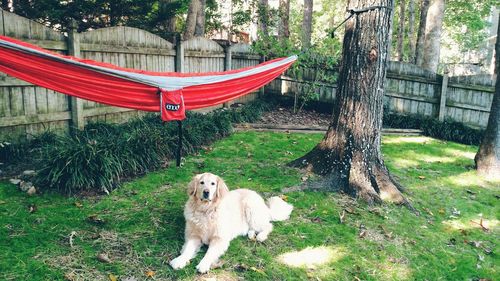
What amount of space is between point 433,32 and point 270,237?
23.0 ft

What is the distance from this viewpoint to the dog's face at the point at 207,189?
253cm

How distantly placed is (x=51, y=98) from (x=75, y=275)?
2791 millimetres

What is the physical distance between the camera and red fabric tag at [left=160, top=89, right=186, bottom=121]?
11.4 ft

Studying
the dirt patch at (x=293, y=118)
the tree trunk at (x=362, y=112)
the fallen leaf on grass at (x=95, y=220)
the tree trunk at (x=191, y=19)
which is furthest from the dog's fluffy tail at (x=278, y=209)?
the tree trunk at (x=191, y=19)

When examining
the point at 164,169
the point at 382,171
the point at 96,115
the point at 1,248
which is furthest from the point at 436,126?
the point at 1,248

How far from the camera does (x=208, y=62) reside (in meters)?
6.84

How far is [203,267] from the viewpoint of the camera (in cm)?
233

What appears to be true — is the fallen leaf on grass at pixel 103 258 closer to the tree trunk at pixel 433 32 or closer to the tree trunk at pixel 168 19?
the tree trunk at pixel 168 19

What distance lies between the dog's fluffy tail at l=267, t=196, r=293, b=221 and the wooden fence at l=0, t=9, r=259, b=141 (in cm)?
270

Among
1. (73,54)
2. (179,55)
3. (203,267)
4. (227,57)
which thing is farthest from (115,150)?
(227,57)

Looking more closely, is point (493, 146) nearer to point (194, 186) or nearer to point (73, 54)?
point (194, 186)

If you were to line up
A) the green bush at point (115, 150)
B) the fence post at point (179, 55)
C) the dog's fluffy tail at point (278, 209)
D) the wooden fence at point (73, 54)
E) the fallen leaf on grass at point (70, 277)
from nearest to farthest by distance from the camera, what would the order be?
the fallen leaf on grass at point (70, 277) < the dog's fluffy tail at point (278, 209) < the green bush at point (115, 150) < the wooden fence at point (73, 54) < the fence post at point (179, 55)

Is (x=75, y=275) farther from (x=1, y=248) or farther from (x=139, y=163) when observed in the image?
(x=139, y=163)

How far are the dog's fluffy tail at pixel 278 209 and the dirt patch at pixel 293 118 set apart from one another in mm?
3586
